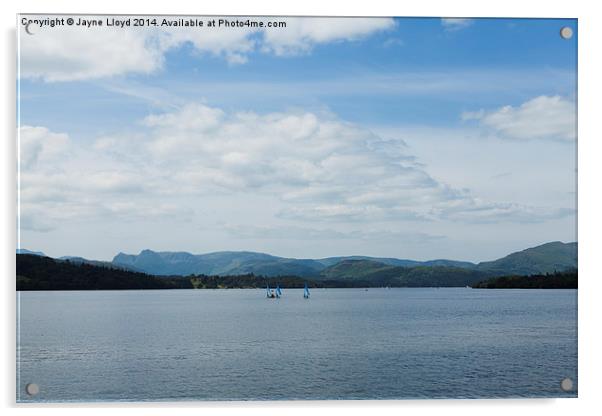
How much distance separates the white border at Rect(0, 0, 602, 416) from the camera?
10102 millimetres

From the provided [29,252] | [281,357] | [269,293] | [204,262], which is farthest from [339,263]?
[269,293]

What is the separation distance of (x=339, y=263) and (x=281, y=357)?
3046mm

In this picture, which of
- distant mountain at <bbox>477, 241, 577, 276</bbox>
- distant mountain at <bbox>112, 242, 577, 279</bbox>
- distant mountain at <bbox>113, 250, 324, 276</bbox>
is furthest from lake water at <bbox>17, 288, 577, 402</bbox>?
distant mountain at <bbox>113, 250, 324, 276</bbox>

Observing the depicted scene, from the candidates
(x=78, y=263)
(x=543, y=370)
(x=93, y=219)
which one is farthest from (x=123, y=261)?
Result: (x=543, y=370)

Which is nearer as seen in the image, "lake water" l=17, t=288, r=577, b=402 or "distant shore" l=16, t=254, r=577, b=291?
"distant shore" l=16, t=254, r=577, b=291

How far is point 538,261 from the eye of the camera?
564 inches

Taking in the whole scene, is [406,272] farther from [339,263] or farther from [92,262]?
[92,262]

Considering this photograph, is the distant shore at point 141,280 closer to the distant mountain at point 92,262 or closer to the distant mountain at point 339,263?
the distant mountain at point 92,262

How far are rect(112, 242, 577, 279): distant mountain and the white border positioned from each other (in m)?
0.87

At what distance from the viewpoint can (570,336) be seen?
2150 cm

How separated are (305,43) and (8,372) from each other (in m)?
6.62

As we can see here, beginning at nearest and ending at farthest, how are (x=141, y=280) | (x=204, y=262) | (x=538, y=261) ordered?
(x=538, y=261)
(x=204, y=262)
(x=141, y=280)

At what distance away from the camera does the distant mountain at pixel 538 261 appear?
11250 millimetres

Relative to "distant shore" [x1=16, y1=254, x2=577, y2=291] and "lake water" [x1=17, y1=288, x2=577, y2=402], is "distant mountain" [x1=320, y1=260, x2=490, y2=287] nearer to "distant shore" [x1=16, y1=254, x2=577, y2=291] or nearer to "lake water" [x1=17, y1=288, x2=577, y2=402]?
"distant shore" [x1=16, y1=254, x2=577, y2=291]
